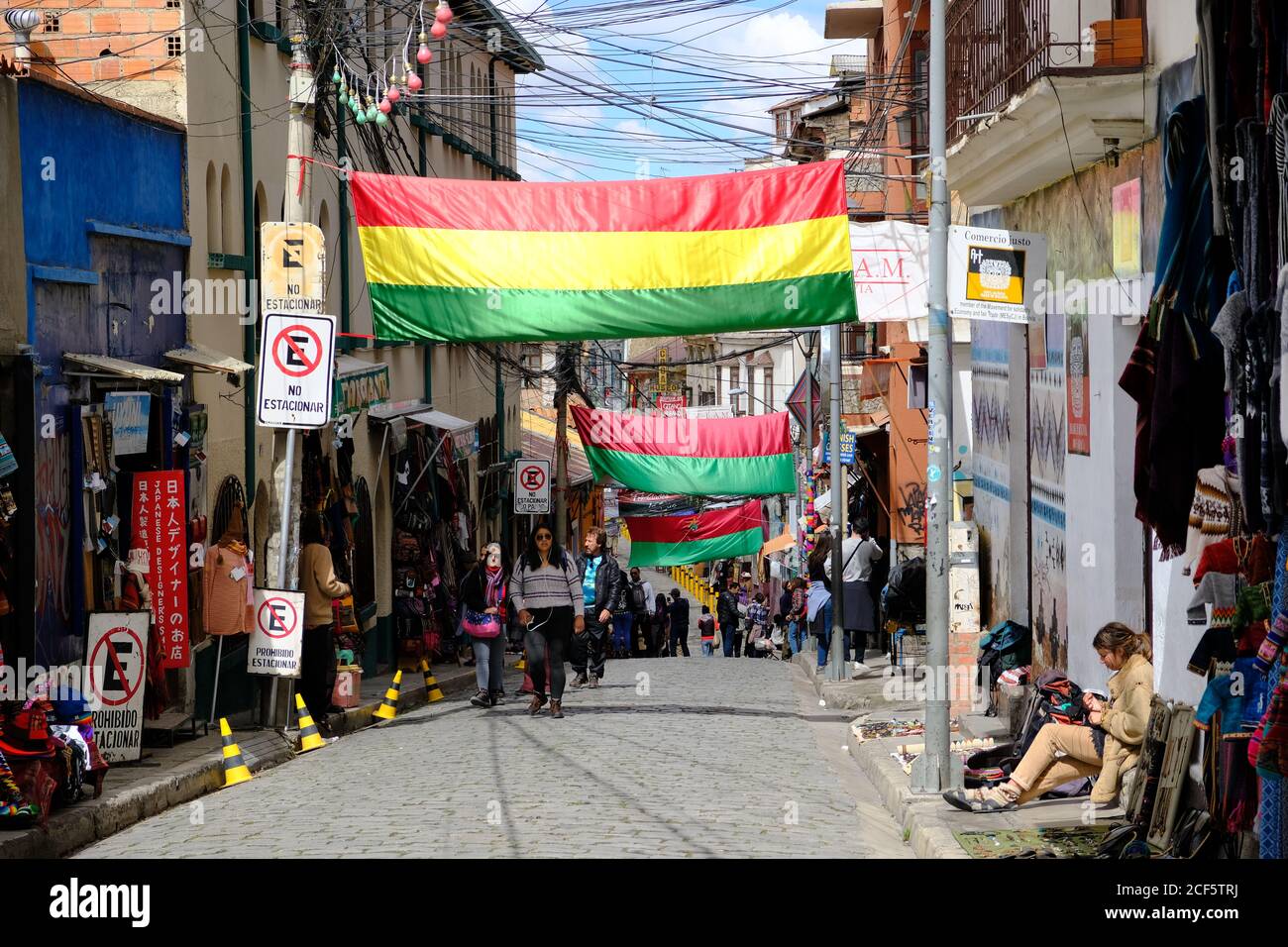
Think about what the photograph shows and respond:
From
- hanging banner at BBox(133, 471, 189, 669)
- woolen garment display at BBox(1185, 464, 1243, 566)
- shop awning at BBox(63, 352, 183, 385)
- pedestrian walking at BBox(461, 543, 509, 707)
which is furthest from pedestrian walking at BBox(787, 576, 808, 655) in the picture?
woolen garment display at BBox(1185, 464, 1243, 566)

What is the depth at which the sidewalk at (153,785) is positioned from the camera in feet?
31.5

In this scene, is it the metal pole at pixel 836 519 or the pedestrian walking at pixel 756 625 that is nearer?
the metal pole at pixel 836 519

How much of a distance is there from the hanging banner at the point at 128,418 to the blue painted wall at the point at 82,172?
1082mm

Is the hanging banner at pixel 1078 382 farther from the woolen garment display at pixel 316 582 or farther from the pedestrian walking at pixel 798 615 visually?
the pedestrian walking at pixel 798 615

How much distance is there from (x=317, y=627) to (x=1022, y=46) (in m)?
7.91

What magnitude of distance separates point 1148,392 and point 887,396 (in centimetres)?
2122


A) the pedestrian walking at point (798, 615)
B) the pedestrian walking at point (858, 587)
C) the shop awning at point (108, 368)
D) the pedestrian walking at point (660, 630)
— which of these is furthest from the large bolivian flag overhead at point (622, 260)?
the pedestrian walking at point (660, 630)

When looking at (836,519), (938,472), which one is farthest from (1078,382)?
(836,519)

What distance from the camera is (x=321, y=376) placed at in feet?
45.8

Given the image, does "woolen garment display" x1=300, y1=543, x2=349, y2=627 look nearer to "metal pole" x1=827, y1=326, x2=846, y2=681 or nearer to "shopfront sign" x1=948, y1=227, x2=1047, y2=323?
"shopfront sign" x1=948, y1=227, x2=1047, y2=323

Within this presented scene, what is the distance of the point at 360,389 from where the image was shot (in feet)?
66.7
